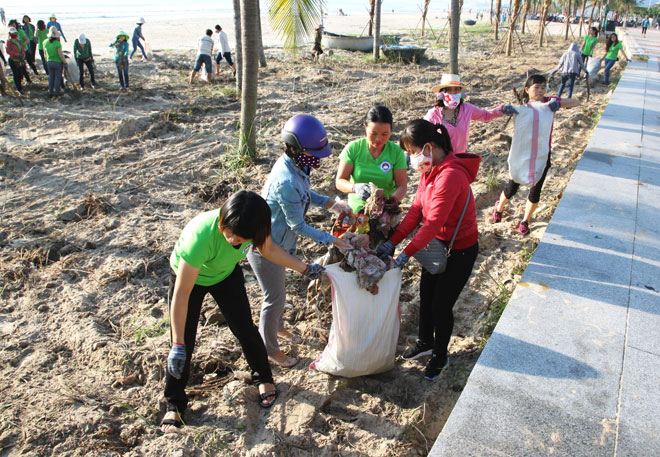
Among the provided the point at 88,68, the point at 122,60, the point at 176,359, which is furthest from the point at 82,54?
the point at 176,359

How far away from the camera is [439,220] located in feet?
9.46

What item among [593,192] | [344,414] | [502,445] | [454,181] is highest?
[454,181]

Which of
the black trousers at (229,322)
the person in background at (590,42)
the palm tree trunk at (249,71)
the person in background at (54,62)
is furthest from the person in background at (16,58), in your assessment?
the person in background at (590,42)

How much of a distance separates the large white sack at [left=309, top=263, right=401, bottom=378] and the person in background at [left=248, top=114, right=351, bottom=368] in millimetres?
292

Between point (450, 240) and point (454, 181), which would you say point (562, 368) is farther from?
point (454, 181)

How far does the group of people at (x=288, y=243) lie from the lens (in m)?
2.49

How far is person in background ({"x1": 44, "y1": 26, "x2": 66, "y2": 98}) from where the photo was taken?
34.6ft

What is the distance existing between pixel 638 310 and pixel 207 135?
6.90 metres

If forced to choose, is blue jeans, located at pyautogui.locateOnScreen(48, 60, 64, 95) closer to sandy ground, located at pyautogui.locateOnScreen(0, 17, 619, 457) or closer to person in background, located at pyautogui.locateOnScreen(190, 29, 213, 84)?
sandy ground, located at pyautogui.locateOnScreen(0, 17, 619, 457)

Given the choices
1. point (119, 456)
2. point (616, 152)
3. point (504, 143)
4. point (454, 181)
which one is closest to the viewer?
→ point (119, 456)

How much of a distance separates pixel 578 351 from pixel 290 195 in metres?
2.08

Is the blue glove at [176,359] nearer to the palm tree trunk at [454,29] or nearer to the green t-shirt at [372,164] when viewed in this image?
the green t-shirt at [372,164]

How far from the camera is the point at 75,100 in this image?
1056cm

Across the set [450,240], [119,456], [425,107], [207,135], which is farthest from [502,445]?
[425,107]
